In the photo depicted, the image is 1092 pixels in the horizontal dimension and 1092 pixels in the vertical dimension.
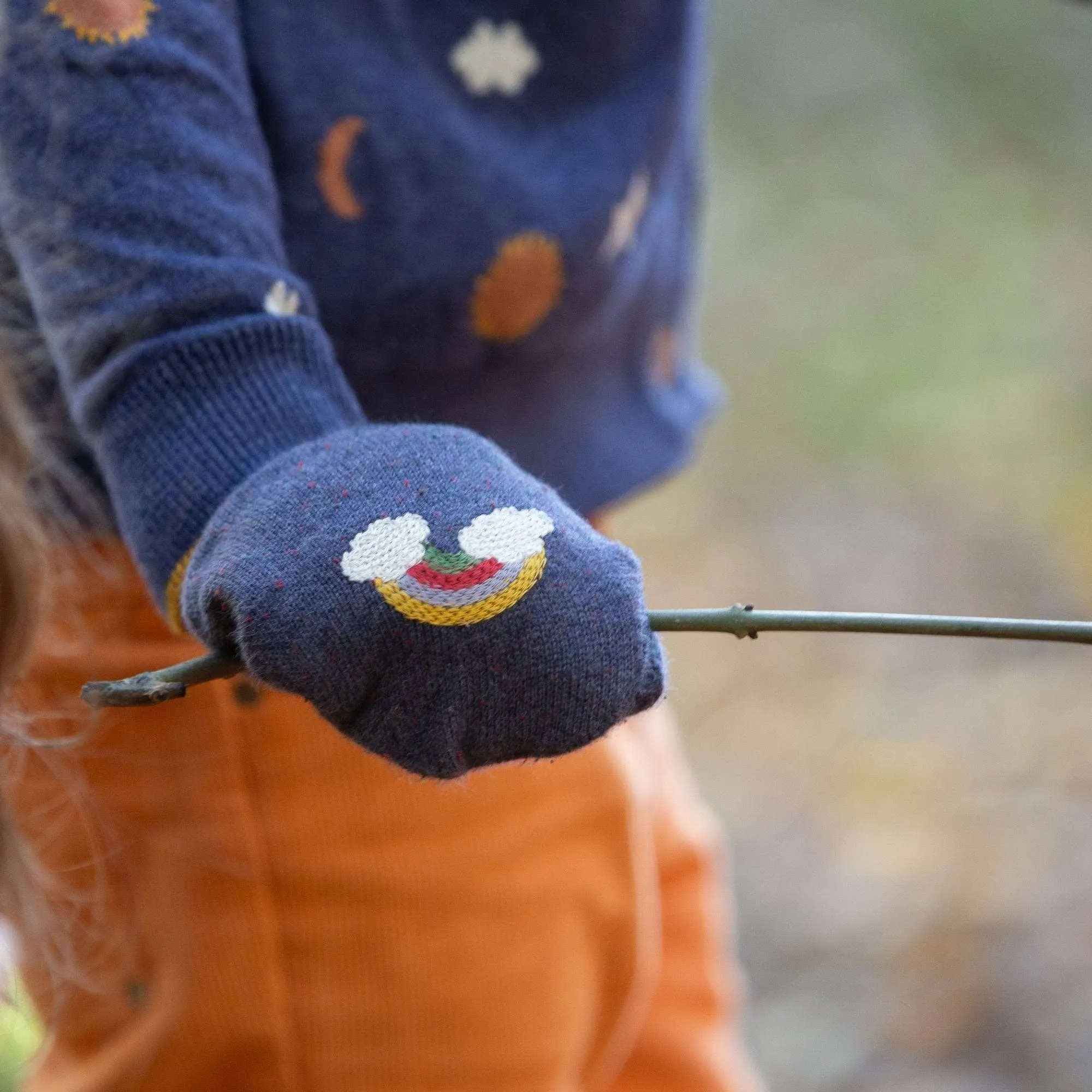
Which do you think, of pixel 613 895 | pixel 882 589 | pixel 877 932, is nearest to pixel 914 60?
pixel 882 589

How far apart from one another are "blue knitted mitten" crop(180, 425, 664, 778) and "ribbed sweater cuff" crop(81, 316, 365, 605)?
0.04 meters

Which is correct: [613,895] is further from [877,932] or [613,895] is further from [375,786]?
[877,932]

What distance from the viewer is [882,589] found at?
196cm

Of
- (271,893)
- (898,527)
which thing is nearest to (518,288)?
(271,893)

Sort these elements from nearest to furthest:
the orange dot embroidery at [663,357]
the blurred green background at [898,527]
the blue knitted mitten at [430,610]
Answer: the blue knitted mitten at [430,610] → the orange dot embroidery at [663,357] → the blurred green background at [898,527]

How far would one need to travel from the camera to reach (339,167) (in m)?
0.58

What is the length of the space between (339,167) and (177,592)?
24 cm

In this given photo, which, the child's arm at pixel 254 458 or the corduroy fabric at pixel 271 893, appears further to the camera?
the corduroy fabric at pixel 271 893

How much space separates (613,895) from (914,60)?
8.37ft

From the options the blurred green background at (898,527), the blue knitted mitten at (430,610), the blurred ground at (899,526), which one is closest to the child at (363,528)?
the blue knitted mitten at (430,610)

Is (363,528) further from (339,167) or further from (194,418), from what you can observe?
(339,167)

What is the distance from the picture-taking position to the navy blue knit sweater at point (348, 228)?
1.48 ft

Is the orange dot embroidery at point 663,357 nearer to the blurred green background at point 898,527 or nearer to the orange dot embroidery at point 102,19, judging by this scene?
the orange dot embroidery at point 102,19

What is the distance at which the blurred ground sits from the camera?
56.9 inches
